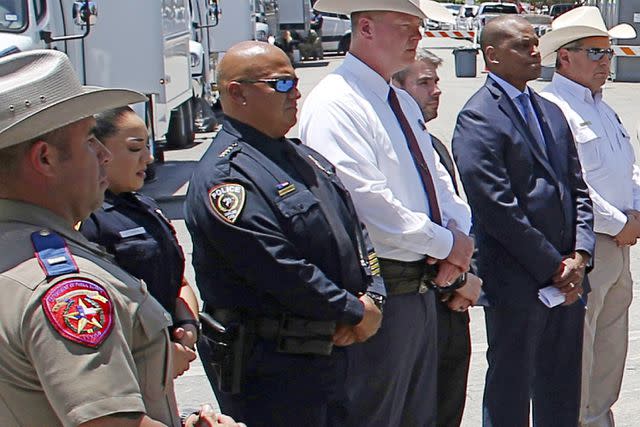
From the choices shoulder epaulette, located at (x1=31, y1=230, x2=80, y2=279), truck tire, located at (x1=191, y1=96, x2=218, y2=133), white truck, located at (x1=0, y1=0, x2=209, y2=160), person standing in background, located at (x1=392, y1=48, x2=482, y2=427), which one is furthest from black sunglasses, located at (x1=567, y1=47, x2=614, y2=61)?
truck tire, located at (x1=191, y1=96, x2=218, y2=133)

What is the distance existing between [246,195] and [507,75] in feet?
5.25

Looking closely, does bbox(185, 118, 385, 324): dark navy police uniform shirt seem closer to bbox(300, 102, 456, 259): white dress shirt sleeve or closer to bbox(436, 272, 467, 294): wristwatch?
bbox(300, 102, 456, 259): white dress shirt sleeve

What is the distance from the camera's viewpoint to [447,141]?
1478 centimetres

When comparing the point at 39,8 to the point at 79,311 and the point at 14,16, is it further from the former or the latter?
the point at 79,311

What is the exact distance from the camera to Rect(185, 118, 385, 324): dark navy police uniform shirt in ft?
9.82

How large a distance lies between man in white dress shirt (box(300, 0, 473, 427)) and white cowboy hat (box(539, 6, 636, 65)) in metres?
1.02

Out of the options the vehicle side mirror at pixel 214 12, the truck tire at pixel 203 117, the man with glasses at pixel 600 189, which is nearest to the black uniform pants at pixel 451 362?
the man with glasses at pixel 600 189

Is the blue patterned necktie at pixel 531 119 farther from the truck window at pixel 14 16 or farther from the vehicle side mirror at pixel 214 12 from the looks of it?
the vehicle side mirror at pixel 214 12

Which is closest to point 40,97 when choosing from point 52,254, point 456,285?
point 52,254

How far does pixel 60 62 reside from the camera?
1997mm

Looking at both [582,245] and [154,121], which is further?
[154,121]

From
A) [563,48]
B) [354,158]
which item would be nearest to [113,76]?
[563,48]

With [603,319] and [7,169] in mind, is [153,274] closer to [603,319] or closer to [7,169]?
[7,169]

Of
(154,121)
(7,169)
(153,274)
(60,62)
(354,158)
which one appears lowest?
(154,121)
